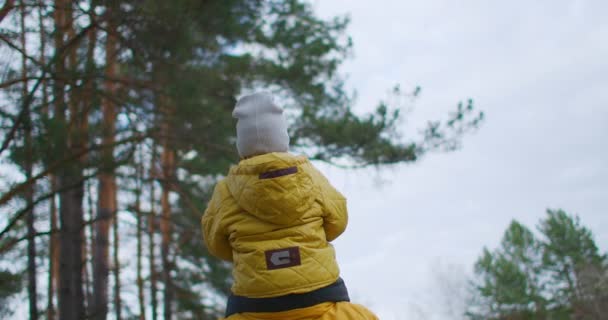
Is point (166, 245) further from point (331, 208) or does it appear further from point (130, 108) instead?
point (331, 208)

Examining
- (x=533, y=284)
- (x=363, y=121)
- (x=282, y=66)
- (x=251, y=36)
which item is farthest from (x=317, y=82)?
(x=533, y=284)

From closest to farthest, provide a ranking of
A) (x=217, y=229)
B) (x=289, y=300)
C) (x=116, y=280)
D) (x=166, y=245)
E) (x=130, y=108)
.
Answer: (x=289, y=300)
(x=217, y=229)
(x=130, y=108)
(x=116, y=280)
(x=166, y=245)

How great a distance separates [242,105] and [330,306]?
0.89m

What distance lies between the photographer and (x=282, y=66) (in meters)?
9.53

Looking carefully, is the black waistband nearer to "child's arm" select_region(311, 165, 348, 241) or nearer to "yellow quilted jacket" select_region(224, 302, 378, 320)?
"yellow quilted jacket" select_region(224, 302, 378, 320)

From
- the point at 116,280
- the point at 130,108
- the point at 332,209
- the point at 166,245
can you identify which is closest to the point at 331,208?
the point at 332,209

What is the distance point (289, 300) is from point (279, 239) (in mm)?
229

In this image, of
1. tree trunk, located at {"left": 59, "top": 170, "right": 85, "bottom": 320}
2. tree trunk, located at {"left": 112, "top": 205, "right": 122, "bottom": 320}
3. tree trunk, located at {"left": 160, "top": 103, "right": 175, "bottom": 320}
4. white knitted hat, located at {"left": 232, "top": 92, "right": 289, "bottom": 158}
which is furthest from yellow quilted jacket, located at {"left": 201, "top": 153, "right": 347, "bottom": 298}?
tree trunk, located at {"left": 112, "top": 205, "right": 122, "bottom": 320}

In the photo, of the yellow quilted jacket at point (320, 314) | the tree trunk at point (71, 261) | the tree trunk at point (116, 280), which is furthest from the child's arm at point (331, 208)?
the tree trunk at point (116, 280)

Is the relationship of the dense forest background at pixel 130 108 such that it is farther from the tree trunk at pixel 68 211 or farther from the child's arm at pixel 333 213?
the child's arm at pixel 333 213

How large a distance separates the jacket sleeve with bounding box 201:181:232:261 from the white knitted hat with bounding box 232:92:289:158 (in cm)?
20

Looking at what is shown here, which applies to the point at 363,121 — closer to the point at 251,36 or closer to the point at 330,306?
the point at 251,36

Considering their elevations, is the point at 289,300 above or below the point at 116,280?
below

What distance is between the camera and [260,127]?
2490 mm
